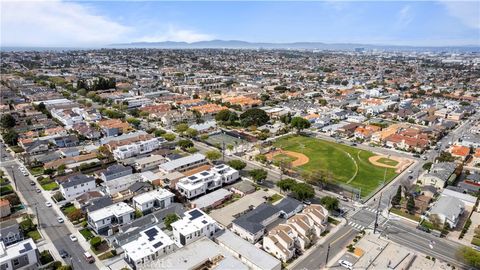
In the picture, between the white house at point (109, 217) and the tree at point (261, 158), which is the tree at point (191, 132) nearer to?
the tree at point (261, 158)

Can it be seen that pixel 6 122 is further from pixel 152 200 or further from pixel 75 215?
pixel 152 200

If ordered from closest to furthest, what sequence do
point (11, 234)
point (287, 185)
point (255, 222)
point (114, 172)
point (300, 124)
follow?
point (11, 234), point (255, 222), point (287, 185), point (114, 172), point (300, 124)

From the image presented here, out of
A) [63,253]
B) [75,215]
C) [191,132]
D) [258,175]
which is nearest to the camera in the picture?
[63,253]

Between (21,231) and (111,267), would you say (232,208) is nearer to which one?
(111,267)

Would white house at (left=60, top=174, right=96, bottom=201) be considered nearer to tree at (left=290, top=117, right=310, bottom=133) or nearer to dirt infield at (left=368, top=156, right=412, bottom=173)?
tree at (left=290, top=117, right=310, bottom=133)

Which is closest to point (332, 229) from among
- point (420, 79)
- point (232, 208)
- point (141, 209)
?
point (232, 208)

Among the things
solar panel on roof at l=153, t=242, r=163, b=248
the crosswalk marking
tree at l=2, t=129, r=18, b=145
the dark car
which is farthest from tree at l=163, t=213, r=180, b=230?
tree at l=2, t=129, r=18, b=145

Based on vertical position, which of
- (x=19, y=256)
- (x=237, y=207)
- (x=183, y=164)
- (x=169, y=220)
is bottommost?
(x=237, y=207)

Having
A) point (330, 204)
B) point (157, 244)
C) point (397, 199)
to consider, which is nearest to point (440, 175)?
point (397, 199)
